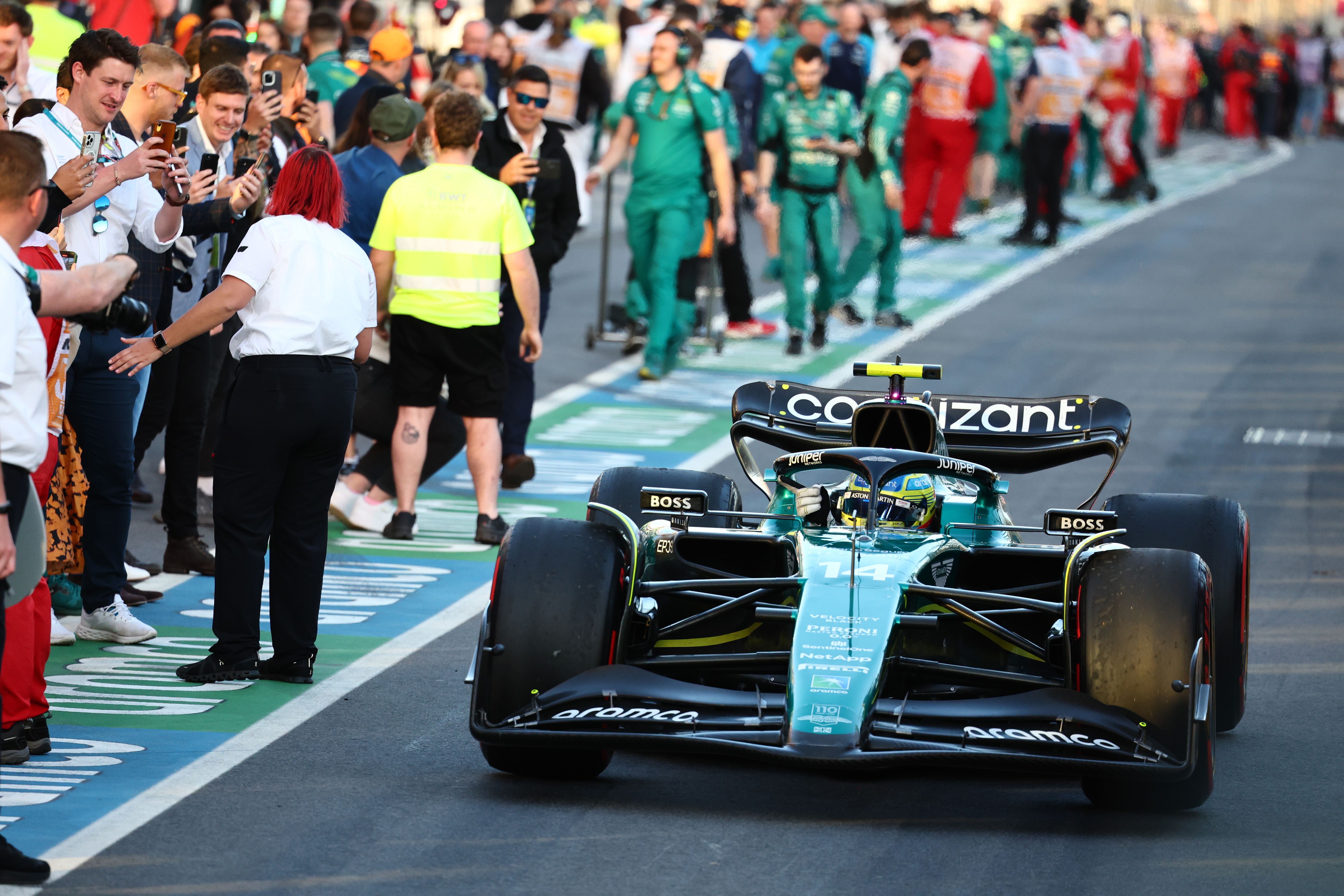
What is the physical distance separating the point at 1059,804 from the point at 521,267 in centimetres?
439

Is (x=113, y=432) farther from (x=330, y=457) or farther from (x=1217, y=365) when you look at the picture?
(x=1217, y=365)

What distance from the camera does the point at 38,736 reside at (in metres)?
6.37

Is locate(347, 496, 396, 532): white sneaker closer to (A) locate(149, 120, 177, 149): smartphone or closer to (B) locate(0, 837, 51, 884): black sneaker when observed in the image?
(A) locate(149, 120, 177, 149): smartphone

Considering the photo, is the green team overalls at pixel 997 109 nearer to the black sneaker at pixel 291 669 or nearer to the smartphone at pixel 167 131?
the smartphone at pixel 167 131

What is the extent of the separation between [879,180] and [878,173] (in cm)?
6

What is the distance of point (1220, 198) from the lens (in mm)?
29375

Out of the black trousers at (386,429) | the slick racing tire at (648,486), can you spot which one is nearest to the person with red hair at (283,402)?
the slick racing tire at (648,486)

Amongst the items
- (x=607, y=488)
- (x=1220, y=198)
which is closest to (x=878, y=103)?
(x=607, y=488)

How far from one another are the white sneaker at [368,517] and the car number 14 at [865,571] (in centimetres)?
443

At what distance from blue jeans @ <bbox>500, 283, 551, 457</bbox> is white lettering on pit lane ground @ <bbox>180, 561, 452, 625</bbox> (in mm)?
1780

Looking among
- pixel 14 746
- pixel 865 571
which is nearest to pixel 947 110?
pixel 865 571

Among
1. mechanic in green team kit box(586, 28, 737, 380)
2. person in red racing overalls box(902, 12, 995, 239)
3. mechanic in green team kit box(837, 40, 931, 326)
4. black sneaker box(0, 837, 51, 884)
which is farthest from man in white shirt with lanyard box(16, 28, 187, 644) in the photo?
person in red racing overalls box(902, 12, 995, 239)

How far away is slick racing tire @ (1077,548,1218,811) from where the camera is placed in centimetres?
586

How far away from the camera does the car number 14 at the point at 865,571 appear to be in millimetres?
6230
